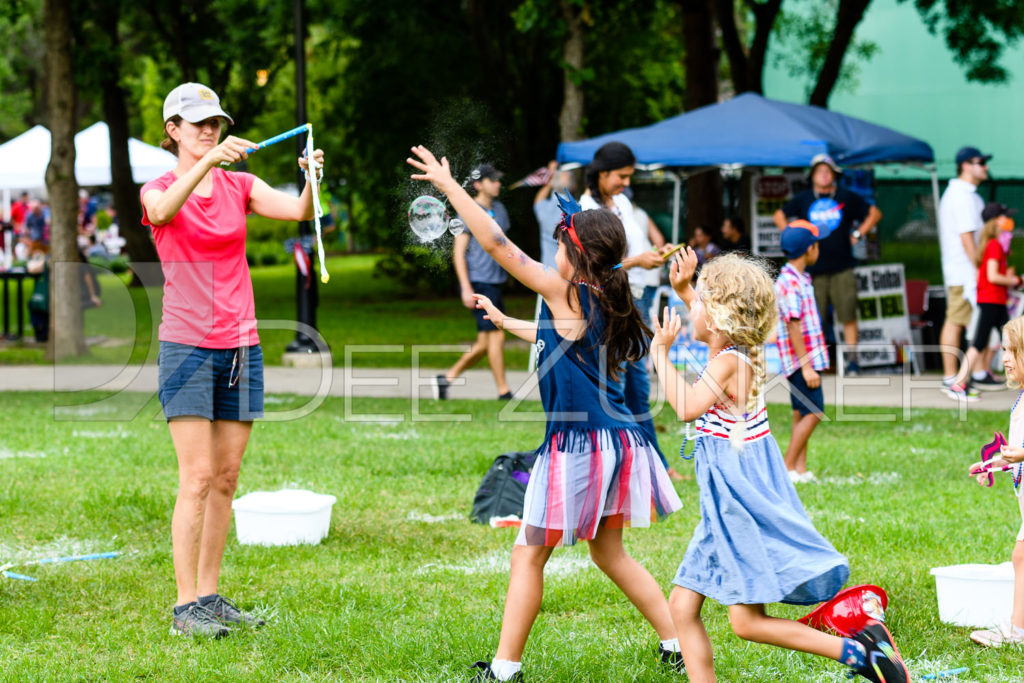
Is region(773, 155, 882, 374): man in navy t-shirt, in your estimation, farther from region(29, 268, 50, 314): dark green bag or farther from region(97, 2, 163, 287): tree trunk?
region(97, 2, 163, 287): tree trunk

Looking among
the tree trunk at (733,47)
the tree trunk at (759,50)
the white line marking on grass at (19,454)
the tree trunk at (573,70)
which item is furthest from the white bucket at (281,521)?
the tree trunk at (733,47)

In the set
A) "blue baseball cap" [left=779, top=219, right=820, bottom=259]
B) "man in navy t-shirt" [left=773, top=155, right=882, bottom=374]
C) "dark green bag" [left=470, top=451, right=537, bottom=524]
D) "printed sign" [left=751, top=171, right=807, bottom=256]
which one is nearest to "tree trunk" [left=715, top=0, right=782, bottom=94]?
"printed sign" [left=751, top=171, right=807, bottom=256]

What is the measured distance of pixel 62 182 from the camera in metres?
13.8

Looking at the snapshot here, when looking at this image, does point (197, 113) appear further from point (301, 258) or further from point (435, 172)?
point (301, 258)

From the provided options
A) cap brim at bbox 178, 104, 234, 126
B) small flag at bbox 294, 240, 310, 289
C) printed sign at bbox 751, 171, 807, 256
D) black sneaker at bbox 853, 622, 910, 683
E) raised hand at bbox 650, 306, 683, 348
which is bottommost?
black sneaker at bbox 853, 622, 910, 683

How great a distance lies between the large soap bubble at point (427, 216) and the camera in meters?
4.12

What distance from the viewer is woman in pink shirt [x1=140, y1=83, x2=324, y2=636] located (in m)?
4.52

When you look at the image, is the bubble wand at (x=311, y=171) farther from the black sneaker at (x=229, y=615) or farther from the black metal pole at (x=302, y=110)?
the black metal pole at (x=302, y=110)

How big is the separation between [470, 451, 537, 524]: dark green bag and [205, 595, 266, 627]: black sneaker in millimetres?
1792

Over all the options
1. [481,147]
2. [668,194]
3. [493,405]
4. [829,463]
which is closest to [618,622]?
[481,147]

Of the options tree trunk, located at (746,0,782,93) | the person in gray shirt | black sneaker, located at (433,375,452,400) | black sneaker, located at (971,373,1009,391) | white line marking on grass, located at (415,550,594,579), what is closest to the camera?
white line marking on grass, located at (415,550,594,579)

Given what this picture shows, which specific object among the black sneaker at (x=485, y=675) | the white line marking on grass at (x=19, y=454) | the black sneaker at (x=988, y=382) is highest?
the black sneaker at (x=988, y=382)

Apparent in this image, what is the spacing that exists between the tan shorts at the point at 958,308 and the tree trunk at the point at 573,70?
5.53 m

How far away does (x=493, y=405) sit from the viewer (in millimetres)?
10555
